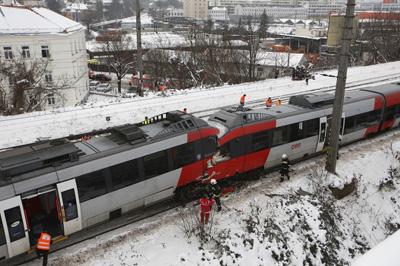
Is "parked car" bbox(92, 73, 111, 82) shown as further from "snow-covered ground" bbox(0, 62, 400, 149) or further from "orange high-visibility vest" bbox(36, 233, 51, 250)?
"orange high-visibility vest" bbox(36, 233, 51, 250)

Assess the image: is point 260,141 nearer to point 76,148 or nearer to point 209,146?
point 209,146

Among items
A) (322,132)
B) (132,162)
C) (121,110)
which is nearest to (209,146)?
(132,162)

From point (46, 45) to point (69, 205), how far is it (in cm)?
3369

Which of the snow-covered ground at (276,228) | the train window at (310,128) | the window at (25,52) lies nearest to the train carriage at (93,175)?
the snow-covered ground at (276,228)

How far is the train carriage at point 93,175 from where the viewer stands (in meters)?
9.23

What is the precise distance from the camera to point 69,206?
9969 millimetres

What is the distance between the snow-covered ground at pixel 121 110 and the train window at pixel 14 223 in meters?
8.67

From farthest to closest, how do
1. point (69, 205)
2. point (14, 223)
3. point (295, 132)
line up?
Answer: point (295, 132) → point (69, 205) → point (14, 223)

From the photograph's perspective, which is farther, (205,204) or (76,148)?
(205,204)

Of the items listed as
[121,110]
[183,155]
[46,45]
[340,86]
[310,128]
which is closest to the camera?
[183,155]

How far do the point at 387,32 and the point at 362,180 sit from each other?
156ft

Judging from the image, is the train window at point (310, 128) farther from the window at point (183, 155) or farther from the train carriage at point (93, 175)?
the window at point (183, 155)

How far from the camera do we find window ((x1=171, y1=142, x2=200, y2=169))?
11.9m

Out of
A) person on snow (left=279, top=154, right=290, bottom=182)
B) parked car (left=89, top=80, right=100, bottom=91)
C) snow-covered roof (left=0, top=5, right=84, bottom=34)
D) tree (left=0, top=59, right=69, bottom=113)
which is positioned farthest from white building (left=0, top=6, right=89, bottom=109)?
person on snow (left=279, top=154, right=290, bottom=182)
